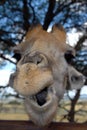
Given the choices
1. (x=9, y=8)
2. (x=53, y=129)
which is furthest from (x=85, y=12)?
(x=53, y=129)

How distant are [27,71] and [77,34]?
163 cm

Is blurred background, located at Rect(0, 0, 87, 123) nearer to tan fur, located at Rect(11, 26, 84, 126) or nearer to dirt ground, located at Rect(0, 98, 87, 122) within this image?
dirt ground, located at Rect(0, 98, 87, 122)

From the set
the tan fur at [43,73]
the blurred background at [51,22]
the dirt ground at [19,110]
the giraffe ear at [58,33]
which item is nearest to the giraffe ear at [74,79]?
the tan fur at [43,73]

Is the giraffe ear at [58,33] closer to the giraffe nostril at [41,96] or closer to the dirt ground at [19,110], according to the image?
the giraffe nostril at [41,96]

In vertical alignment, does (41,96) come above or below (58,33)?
below

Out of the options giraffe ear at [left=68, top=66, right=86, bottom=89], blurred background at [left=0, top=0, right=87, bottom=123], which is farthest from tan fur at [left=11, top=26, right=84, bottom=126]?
blurred background at [left=0, top=0, right=87, bottom=123]

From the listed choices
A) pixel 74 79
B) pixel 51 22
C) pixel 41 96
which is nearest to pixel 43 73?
pixel 41 96

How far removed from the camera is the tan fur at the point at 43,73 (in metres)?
0.88

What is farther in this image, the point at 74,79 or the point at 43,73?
the point at 74,79

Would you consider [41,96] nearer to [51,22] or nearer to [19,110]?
[51,22]

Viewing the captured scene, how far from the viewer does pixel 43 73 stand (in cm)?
90

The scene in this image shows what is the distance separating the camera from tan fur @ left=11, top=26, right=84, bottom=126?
0.88m

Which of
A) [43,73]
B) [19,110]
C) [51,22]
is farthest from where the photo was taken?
[19,110]

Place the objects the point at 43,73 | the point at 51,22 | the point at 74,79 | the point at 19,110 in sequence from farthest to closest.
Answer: the point at 19,110 < the point at 51,22 < the point at 74,79 < the point at 43,73
